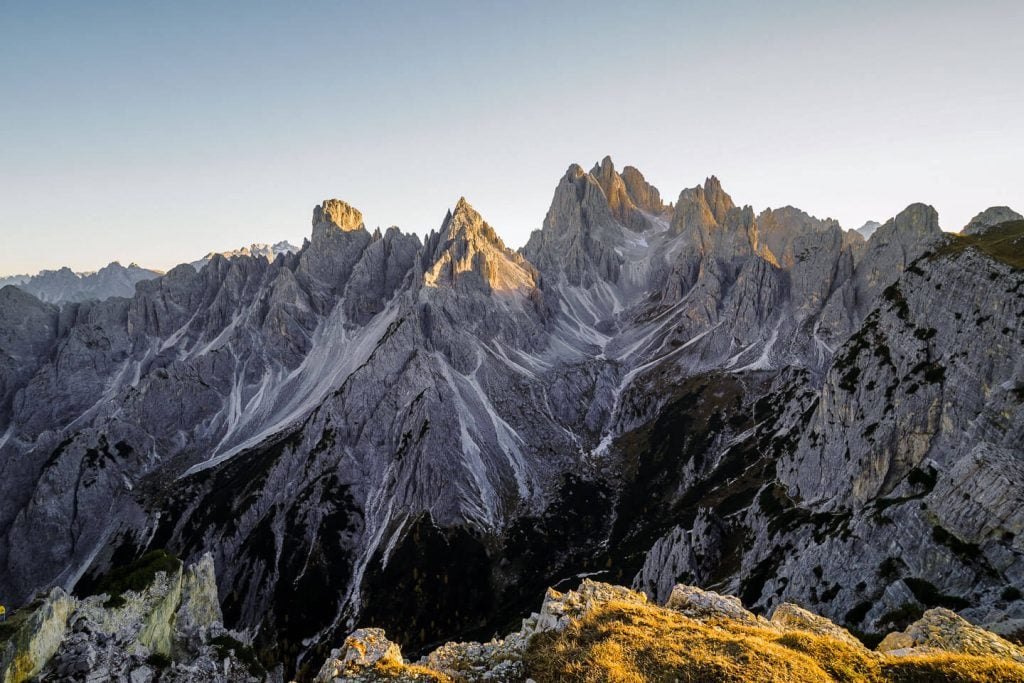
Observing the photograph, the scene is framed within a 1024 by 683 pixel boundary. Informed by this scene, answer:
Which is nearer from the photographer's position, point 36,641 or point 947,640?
point 947,640

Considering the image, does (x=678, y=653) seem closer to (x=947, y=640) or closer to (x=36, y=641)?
(x=947, y=640)

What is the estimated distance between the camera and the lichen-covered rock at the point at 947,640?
24.1 metres

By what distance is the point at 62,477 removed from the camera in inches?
6230

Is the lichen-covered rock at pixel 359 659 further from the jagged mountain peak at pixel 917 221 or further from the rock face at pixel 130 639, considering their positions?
the jagged mountain peak at pixel 917 221

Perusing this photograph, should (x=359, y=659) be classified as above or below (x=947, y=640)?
below

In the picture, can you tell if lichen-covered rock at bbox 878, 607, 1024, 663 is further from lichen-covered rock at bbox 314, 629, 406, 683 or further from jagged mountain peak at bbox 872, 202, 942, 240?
jagged mountain peak at bbox 872, 202, 942, 240

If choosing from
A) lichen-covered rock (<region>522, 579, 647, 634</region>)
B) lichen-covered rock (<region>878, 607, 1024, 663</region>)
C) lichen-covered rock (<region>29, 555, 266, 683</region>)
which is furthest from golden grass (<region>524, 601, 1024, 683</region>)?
lichen-covered rock (<region>29, 555, 266, 683</region>)

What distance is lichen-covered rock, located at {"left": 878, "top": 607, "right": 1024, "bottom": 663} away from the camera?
24.1 metres

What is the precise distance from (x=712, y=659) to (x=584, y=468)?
134 m

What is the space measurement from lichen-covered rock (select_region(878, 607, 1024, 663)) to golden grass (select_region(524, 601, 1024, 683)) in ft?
11.5

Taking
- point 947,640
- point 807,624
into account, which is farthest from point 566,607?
point 947,640

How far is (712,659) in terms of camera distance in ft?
74.1

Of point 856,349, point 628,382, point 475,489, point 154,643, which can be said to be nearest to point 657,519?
point 475,489

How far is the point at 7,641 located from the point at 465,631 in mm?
86482
